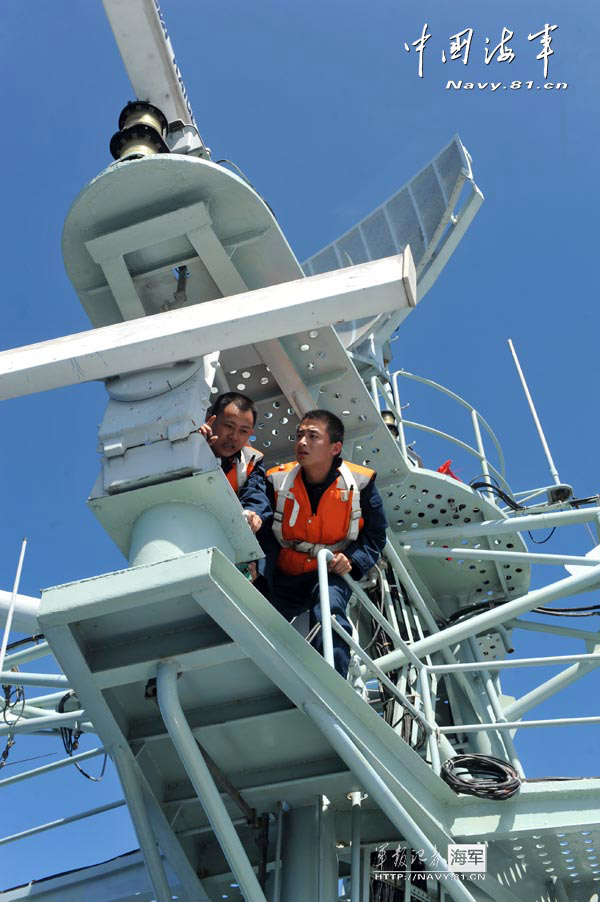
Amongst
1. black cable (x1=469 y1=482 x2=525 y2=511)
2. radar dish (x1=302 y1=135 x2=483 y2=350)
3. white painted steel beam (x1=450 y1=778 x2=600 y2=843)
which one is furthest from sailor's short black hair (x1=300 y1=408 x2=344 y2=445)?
radar dish (x1=302 y1=135 x2=483 y2=350)

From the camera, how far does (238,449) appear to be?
655 centimetres

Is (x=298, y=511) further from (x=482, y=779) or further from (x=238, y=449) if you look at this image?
(x=482, y=779)

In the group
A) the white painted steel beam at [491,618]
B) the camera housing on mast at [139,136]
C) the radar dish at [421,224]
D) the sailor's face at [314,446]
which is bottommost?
the white painted steel beam at [491,618]

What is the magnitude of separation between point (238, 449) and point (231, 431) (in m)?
0.14

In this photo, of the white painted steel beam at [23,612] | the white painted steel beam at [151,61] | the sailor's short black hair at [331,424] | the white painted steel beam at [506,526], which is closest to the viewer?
the white painted steel beam at [23,612]

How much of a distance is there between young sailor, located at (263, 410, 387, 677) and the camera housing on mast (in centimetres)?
253

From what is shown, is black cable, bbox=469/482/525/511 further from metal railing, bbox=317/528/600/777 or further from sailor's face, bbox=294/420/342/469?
sailor's face, bbox=294/420/342/469

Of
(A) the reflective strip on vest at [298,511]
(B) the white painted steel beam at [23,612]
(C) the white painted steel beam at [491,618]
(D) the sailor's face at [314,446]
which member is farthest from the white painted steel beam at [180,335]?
(C) the white painted steel beam at [491,618]

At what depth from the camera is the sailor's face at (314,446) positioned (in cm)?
662

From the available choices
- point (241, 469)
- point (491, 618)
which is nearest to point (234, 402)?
point (241, 469)

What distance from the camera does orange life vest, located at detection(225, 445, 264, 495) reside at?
6504mm

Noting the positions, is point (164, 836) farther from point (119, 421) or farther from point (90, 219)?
point (90, 219)

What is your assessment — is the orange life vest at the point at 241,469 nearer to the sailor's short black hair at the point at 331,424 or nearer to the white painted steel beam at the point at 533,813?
the sailor's short black hair at the point at 331,424

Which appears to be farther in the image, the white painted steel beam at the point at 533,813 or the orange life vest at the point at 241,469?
the orange life vest at the point at 241,469
